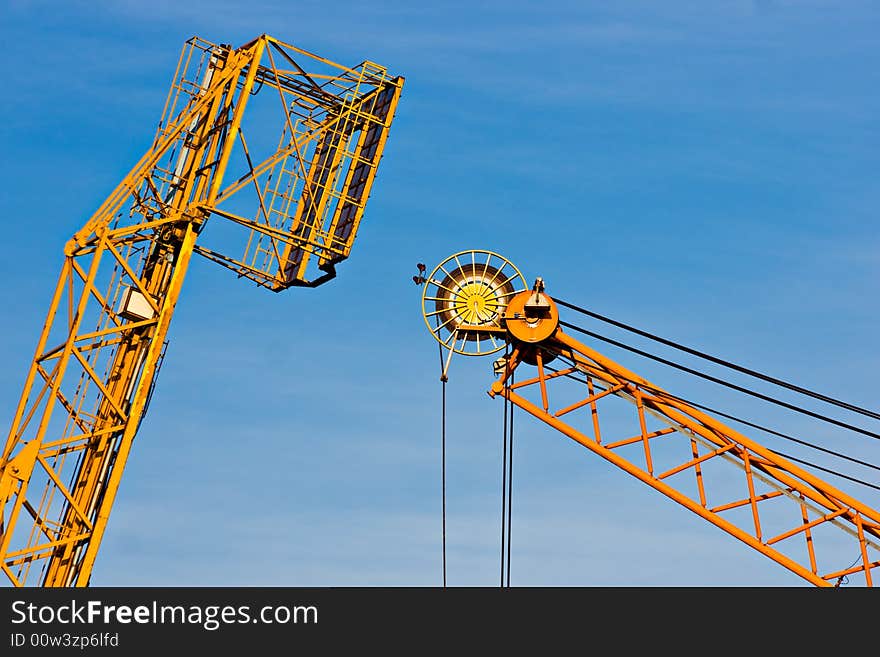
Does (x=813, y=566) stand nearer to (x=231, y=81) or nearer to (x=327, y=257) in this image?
(x=327, y=257)

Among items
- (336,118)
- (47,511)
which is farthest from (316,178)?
(47,511)

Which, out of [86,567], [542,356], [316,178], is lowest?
[86,567]

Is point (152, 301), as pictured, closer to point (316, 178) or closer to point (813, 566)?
point (316, 178)

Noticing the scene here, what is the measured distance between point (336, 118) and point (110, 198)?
6.22 metres
